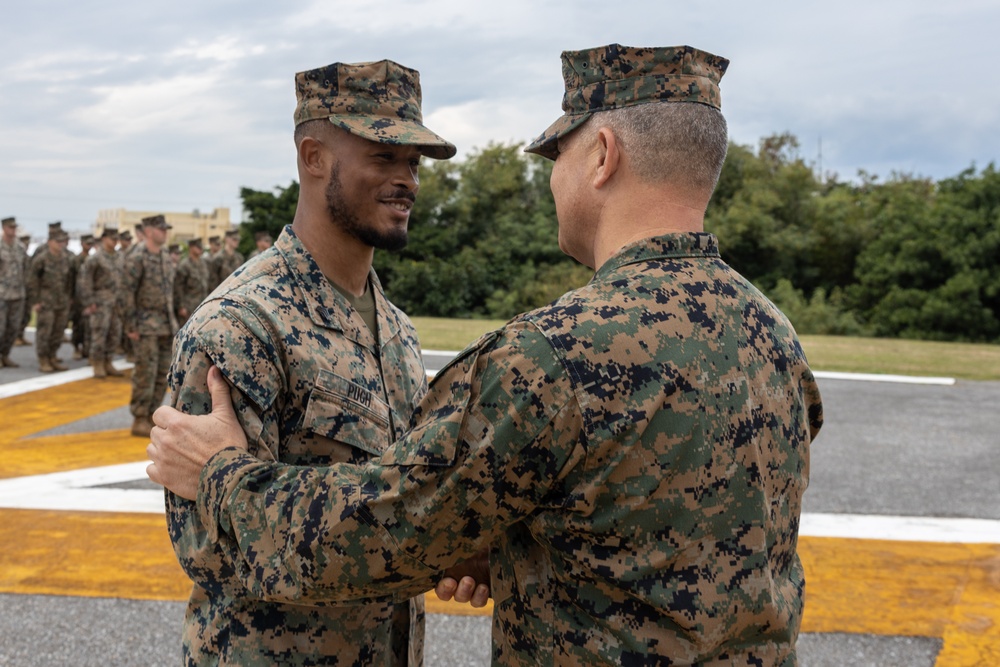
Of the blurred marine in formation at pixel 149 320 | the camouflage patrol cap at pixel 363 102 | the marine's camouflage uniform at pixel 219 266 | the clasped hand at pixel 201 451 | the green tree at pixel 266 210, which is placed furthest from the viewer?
the green tree at pixel 266 210

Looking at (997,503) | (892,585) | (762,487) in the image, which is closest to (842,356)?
(997,503)

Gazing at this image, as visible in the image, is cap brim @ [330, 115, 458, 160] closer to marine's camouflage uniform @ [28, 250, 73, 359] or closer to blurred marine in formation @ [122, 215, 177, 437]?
blurred marine in formation @ [122, 215, 177, 437]

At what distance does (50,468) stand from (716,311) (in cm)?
678

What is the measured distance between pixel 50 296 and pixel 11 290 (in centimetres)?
78

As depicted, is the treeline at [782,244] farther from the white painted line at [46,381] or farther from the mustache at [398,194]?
the mustache at [398,194]

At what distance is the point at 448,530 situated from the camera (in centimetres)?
158

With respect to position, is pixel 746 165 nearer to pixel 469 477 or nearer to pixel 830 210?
pixel 830 210

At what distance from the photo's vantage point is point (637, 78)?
5.70 feet

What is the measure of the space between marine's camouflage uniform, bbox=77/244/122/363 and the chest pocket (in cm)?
1145

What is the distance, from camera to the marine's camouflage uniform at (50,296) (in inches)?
530

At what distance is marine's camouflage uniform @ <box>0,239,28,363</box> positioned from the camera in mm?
13508

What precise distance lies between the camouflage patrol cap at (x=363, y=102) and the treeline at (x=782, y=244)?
86.7ft

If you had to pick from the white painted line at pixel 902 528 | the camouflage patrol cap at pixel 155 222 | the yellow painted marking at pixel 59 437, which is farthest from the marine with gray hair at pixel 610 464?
the camouflage patrol cap at pixel 155 222

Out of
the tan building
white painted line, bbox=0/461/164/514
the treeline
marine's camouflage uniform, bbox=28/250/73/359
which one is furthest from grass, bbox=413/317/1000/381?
the tan building
